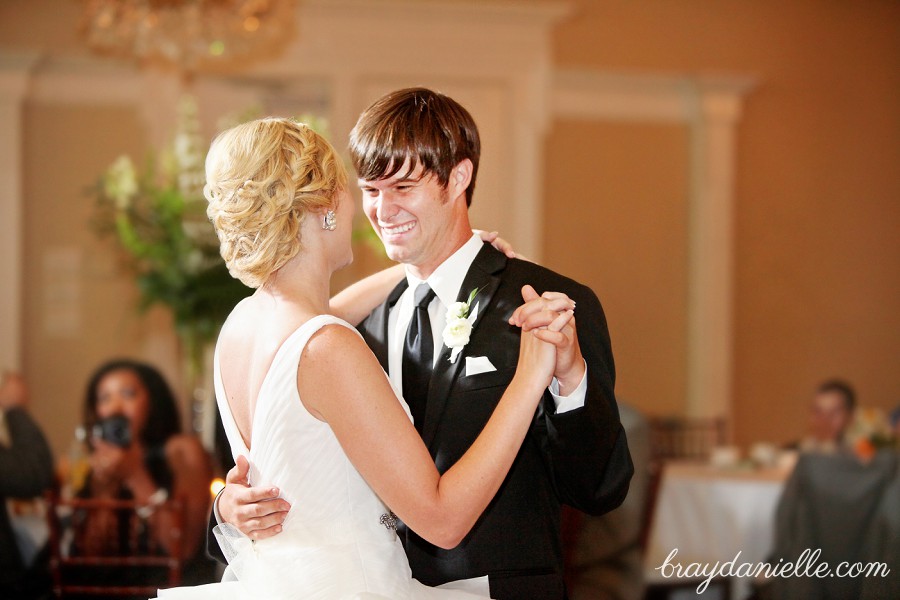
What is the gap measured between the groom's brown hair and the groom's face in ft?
0.06

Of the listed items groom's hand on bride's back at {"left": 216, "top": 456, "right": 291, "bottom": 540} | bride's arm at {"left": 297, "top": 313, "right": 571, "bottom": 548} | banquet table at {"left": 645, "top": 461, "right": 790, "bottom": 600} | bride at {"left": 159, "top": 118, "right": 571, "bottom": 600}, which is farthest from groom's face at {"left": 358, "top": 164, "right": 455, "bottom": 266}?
banquet table at {"left": 645, "top": 461, "right": 790, "bottom": 600}

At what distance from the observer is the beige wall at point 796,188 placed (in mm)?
7219

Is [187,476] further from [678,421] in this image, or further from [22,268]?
[678,421]

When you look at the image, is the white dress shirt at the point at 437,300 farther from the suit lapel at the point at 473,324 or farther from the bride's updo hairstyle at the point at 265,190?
the bride's updo hairstyle at the point at 265,190

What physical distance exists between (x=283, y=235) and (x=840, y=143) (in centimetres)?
678

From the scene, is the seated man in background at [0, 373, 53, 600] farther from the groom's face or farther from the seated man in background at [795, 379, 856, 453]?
the seated man in background at [795, 379, 856, 453]

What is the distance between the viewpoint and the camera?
4.05m

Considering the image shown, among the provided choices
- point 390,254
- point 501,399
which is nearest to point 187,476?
point 390,254

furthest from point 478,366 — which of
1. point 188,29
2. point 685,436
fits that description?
point 685,436

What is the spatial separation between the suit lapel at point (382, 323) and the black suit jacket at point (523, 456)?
0.21 metres

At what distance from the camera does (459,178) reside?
2004 millimetres

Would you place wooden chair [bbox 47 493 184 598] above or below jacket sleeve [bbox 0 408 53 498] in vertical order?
below

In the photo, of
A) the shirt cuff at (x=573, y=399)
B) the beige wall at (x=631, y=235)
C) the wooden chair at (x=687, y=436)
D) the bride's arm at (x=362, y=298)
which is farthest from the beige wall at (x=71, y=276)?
the shirt cuff at (x=573, y=399)

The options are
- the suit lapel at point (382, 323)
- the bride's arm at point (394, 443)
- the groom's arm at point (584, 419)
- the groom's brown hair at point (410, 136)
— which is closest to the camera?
the bride's arm at point (394, 443)
